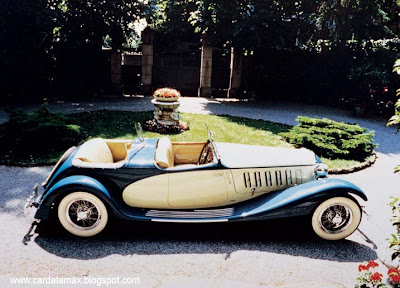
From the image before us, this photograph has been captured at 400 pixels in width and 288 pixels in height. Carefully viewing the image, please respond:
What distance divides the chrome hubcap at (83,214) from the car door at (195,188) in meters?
1.06

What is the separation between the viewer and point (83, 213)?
501cm

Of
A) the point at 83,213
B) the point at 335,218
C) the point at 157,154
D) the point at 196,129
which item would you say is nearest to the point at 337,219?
the point at 335,218

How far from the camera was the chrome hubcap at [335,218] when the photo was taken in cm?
512

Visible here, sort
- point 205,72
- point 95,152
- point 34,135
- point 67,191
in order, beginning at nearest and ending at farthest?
point 67,191
point 95,152
point 34,135
point 205,72

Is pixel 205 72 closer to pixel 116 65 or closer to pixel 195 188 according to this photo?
pixel 116 65

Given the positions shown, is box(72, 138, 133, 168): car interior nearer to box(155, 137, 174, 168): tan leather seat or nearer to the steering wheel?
box(155, 137, 174, 168): tan leather seat

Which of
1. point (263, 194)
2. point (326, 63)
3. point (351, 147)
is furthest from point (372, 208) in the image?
point (326, 63)

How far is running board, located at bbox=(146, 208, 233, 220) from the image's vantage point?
5078 millimetres

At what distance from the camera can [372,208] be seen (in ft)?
21.5

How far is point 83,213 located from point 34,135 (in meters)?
4.75

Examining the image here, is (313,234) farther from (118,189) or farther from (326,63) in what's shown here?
(326,63)

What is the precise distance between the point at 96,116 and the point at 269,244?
9.11 metres

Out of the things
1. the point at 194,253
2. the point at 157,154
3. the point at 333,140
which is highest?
the point at 157,154

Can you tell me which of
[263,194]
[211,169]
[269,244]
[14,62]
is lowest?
[269,244]
